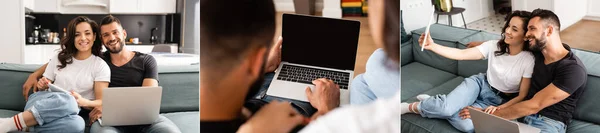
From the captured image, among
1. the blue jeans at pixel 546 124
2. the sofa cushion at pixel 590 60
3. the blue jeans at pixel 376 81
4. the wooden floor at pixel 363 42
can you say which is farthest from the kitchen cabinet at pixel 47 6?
the sofa cushion at pixel 590 60

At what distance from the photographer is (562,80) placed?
2.35m

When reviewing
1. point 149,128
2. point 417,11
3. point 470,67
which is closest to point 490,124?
point 470,67

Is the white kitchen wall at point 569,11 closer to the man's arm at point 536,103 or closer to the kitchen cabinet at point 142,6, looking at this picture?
the man's arm at point 536,103

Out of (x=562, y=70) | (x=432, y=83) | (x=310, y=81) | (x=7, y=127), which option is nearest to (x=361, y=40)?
(x=310, y=81)

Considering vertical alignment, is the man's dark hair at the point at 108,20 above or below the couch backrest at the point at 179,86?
above

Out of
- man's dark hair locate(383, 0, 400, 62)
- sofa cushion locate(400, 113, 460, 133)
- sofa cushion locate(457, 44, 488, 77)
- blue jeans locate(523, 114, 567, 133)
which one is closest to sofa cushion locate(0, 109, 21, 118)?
man's dark hair locate(383, 0, 400, 62)

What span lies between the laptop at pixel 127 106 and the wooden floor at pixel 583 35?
170 cm

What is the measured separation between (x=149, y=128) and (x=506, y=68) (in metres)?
1.49

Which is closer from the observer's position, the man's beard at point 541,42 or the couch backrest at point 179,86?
the man's beard at point 541,42

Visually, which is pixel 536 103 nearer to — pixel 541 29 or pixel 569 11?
pixel 541 29

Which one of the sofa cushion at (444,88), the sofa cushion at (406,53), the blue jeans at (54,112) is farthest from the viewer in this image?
the sofa cushion at (406,53)

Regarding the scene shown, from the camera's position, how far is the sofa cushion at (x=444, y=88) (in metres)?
2.62

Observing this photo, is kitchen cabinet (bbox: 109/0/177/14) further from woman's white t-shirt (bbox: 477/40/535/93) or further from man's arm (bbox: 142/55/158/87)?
woman's white t-shirt (bbox: 477/40/535/93)

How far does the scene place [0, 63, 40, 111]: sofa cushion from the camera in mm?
2346
